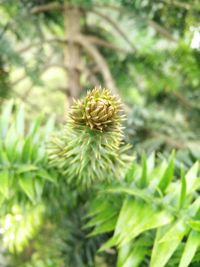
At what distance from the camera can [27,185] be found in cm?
87

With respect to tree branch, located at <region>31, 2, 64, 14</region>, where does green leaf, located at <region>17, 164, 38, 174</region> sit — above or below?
below

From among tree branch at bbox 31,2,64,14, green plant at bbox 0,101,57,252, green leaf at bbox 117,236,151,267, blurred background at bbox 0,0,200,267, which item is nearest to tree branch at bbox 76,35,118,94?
blurred background at bbox 0,0,200,267

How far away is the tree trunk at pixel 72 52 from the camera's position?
1.77 m

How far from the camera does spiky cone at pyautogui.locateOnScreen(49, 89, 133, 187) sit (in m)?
0.65

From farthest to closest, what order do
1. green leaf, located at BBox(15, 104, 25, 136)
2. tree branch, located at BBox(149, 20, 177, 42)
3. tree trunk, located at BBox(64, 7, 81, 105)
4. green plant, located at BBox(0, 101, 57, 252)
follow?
tree trunk, located at BBox(64, 7, 81, 105) < tree branch, located at BBox(149, 20, 177, 42) < green leaf, located at BBox(15, 104, 25, 136) < green plant, located at BBox(0, 101, 57, 252)

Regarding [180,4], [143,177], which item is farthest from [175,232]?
[180,4]

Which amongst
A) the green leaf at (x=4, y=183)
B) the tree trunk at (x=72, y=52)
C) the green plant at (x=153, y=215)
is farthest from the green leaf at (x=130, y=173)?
the tree trunk at (x=72, y=52)

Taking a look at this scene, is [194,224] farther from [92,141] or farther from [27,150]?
[27,150]

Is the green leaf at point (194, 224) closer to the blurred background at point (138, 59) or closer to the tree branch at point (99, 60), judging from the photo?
the blurred background at point (138, 59)

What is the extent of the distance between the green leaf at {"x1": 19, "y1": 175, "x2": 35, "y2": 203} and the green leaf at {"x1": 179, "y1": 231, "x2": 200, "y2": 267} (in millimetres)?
313

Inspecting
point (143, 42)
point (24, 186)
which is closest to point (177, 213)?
point (24, 186)

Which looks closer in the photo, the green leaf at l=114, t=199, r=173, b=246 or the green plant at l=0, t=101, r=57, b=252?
the green leaf at l=114, t=199, r=173, b=246

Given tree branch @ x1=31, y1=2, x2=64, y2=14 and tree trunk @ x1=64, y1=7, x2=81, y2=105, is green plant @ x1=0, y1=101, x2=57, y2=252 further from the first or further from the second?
tree trunk @ x1=64, y1=7, x2=81, y2=105

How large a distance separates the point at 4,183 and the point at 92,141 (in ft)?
0.72
